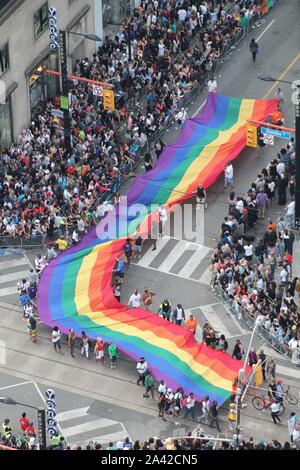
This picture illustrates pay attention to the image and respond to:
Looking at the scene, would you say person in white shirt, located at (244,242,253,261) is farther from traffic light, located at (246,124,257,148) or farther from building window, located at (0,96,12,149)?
building window, located at (0,96,12,149)

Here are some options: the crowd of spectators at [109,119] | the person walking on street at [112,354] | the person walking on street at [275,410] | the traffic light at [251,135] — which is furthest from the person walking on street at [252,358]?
the traffic light at [251,135]

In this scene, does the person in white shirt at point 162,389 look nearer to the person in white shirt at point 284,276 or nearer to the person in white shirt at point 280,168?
the person in white shirt at point 284,276

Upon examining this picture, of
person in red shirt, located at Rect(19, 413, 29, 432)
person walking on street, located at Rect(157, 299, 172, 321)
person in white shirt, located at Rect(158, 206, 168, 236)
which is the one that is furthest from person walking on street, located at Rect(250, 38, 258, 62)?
person in red shirt, located at Rect(19, 413, 29, 432)

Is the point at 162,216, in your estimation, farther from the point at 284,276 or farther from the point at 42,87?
the point at 42,87
